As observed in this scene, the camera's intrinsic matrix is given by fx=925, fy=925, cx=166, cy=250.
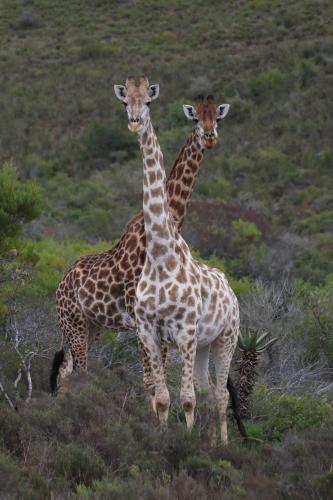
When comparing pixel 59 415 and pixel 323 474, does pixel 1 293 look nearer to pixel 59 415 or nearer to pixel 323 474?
pixel 59 415

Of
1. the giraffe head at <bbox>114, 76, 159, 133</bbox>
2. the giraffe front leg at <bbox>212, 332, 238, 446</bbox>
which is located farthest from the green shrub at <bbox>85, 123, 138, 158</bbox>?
the giraffe head at <bbox>114, 76, 159, 133</bbox>

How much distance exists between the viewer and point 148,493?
19.0 ft

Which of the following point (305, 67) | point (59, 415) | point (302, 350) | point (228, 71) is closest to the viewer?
point (59, 415)

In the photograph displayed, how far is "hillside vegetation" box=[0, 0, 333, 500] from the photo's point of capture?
6.74m

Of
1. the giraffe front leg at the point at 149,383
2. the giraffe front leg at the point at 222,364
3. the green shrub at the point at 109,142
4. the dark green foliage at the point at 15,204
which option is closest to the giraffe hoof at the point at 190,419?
the giraffe front leg at the point at 149,383

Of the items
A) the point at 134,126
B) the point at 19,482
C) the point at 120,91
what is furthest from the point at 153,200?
the point at 19,482

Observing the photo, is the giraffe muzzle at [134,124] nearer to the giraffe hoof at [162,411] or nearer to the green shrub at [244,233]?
the giraffe hoof at [162,411]

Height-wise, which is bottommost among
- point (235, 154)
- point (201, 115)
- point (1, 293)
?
point (235, 154)

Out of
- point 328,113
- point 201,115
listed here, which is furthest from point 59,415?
point 328,113

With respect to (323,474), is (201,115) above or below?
above

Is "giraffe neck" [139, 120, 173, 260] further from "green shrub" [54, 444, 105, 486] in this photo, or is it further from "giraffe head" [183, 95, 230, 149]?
"green shrub" [54, 444, 105, 486]

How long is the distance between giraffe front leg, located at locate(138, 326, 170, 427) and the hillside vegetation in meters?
0.16

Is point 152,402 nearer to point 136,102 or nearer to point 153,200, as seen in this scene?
point 153,200

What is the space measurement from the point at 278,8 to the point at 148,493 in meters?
38.3
